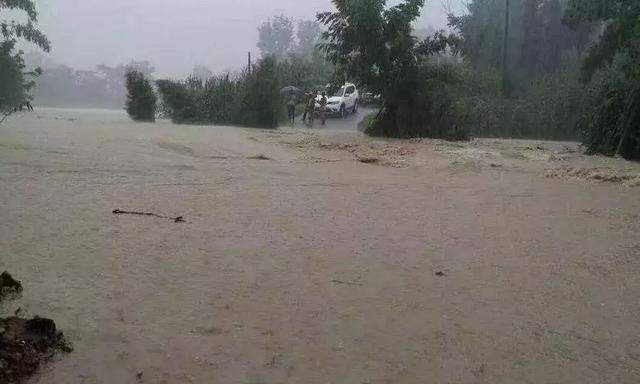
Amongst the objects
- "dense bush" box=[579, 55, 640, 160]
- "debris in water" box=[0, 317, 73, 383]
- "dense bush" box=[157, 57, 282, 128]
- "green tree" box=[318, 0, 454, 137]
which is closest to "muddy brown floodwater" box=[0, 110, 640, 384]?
"debris in water" box=[0, 317, 73, 383]

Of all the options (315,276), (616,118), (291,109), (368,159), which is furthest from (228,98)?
(315,276)

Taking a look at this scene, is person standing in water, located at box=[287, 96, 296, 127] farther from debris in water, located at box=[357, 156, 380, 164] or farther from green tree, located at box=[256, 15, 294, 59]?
green tree, located at box=[256, 15, 294, 59]

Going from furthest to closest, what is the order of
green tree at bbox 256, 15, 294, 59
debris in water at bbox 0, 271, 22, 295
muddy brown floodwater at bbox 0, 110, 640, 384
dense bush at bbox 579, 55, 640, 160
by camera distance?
1. green tree at bbox 256, 15, 294, 59
2. dense bush at bbox 579, 55, 640, 160
3. debris in water at bbox 0, 271, 22, 295
4. muddy brown floodwater at bbox 0, 110, 640, 384

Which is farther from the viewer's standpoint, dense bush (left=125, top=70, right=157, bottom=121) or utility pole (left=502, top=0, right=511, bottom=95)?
utility pole (left=502, top=0, right=511, bottom=95)

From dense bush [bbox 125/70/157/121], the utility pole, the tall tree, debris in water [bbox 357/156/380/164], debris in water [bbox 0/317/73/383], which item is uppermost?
the tall tree

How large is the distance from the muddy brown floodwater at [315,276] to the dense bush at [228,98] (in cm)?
1334

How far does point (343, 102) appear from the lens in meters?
29.0

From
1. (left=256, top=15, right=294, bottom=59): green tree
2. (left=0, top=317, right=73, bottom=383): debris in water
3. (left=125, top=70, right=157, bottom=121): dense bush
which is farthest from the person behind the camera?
(left=256, top=15, right=294, bottom=59): green tree

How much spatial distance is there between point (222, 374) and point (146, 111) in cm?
1953

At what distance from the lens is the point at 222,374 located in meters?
2.28

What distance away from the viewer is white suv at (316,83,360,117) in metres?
28.4

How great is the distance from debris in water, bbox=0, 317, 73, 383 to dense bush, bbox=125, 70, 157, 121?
18926 mm

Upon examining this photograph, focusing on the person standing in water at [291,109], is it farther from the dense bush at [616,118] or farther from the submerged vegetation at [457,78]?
the dense bush at [616,118]

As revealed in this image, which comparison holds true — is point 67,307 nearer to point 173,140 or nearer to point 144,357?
point 144,357
